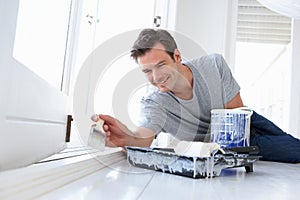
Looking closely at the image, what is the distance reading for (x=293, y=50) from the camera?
2752 millimetres

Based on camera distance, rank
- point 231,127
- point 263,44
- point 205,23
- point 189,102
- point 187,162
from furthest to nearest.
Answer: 1. point 263,44
2. point 205,23
3. point 189,102
4. point 231,127
5. point 187,162

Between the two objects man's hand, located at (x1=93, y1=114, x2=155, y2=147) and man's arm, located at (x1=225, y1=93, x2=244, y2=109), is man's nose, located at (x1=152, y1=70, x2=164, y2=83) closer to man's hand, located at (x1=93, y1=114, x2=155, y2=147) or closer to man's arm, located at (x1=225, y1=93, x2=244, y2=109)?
man's hand, located at (x1=93, y1=114, x2=155, y2=147)

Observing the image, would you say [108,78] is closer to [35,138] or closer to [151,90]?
[35,138]

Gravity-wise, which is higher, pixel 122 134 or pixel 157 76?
pixel 157 76

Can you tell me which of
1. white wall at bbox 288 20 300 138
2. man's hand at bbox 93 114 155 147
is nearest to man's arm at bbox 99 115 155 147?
man's hand at bbox 93 114 155 147

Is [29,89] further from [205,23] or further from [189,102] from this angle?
[205,23]

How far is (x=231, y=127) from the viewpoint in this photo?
126 centimetres

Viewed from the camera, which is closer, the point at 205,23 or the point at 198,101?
the point at 198,101

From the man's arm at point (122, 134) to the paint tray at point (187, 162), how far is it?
0.32ft

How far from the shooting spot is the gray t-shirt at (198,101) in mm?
1432

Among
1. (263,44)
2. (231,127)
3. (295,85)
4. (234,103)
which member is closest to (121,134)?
(231,127)

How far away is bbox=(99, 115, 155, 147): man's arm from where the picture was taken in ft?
3.18

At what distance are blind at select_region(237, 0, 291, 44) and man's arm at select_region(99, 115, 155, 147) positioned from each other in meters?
1.86

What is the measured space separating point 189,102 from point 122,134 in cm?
47
